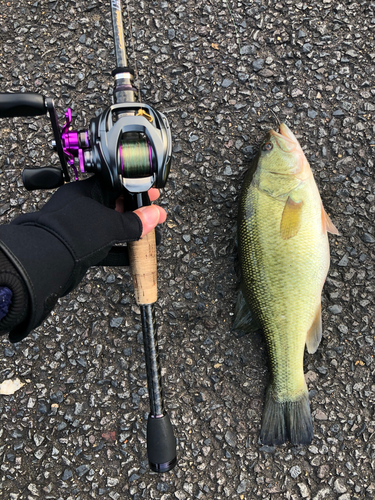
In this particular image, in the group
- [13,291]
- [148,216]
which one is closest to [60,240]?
[13,291]

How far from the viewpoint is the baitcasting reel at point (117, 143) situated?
5.00ft

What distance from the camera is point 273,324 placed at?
2.18m

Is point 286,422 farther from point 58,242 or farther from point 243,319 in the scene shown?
point 58,242

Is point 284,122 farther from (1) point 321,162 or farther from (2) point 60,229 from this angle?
(2) point 60,229

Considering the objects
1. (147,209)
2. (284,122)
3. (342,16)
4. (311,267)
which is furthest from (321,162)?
(147,209)

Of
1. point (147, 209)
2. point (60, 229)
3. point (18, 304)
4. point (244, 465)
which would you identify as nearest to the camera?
point (18, 304)

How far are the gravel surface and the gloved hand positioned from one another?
821 millimetres

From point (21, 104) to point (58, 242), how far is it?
619 mm

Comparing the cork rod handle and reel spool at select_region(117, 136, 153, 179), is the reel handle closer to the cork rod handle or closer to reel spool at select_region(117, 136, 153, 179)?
reel spool at select_region(117, 136, 153, 179)

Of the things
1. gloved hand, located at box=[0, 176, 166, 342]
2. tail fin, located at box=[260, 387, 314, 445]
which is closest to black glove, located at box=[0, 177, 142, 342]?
gloved hand, located at box=[0, 176, 166, 342]

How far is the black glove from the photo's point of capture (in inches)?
54.9

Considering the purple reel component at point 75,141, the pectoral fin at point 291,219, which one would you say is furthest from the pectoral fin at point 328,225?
the purple reel component at point 75,141

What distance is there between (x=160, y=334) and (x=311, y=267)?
109 cm

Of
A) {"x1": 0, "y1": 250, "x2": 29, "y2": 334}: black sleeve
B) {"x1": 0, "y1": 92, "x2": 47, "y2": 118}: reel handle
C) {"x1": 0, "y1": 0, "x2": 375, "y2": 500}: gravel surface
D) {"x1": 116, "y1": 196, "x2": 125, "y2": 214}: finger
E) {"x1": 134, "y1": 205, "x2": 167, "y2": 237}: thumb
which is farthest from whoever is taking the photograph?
{"x1": 0, "y1": 0, "x2": 375, "y2": 500}: gravel surface
